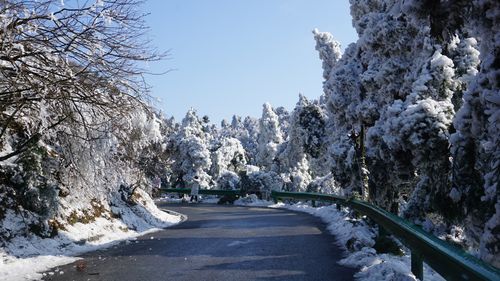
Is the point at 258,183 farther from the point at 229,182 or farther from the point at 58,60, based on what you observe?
the point at 58,60

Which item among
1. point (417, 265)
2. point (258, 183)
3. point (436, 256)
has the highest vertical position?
point (258, 183)

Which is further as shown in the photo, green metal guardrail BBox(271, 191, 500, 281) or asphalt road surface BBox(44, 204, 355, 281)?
asphalt road surface BBox(44, 204, 355, 281)

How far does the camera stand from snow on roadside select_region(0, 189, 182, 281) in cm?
887

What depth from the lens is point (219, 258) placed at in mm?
9961

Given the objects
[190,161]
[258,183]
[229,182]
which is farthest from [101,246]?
[190,161]

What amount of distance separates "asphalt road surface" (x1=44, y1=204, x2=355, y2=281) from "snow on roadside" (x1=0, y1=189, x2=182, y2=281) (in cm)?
47

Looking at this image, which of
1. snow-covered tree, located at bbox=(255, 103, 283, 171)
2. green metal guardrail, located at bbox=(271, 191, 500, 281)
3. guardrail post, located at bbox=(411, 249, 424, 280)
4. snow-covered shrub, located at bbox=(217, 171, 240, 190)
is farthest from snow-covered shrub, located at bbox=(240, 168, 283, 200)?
guardrail post, located at bbox=(411, 249, 424, 280)

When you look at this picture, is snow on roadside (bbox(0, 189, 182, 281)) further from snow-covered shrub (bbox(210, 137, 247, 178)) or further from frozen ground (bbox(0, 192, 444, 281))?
snow-covered shrub (bbox(210, 137, 247, 178))

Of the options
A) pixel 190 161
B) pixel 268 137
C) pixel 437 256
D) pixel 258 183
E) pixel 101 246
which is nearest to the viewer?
pixel 437 256

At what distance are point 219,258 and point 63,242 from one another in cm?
408

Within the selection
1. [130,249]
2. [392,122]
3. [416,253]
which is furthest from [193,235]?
[416,253]

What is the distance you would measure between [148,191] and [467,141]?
20692 mm

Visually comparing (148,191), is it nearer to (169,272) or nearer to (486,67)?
(169,272)

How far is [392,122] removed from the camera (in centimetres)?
1114
